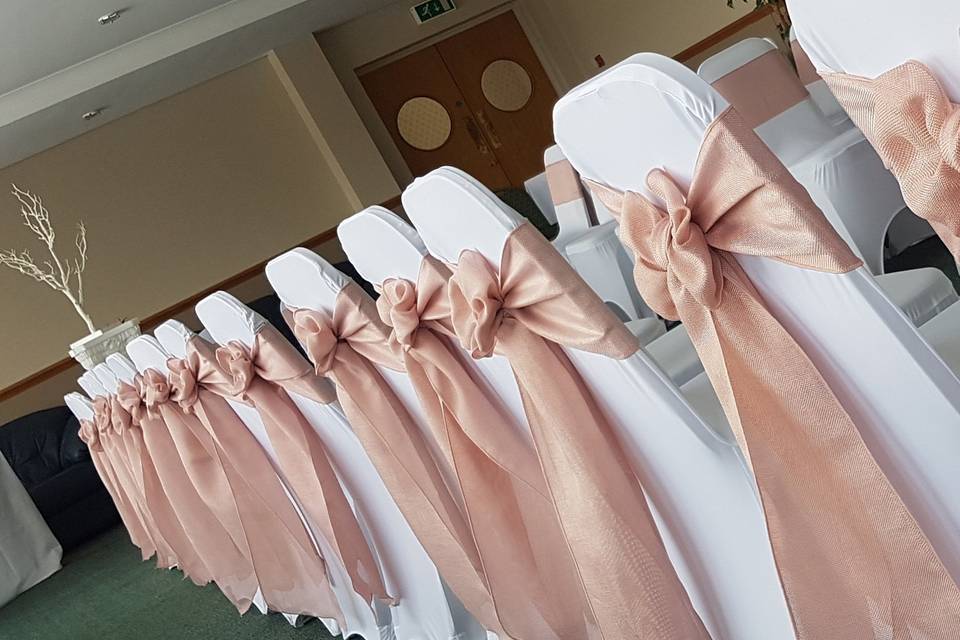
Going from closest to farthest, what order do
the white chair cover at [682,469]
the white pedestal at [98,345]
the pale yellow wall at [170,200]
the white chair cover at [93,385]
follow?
the white chair cover at [682,469]
the white chair cover at [93,385]
the white pedestal at [98,345]
the pale yellow wall at [170,200]

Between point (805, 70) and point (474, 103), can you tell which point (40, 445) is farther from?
point (805, 70)

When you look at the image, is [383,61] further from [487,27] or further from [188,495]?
[188,495]

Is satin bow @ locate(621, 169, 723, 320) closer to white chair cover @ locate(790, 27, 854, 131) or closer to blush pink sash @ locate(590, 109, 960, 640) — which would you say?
blush pink sash @ locate(590, 109, 960, 640)

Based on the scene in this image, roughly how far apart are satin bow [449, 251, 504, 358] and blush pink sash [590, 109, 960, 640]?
228mm

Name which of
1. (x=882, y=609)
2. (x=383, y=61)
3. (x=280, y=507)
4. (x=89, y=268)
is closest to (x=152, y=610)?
(x=280, y=507)

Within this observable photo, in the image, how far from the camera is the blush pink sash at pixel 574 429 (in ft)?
4.73

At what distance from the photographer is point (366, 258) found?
1798 millimetres

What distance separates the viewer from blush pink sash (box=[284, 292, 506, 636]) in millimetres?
1997

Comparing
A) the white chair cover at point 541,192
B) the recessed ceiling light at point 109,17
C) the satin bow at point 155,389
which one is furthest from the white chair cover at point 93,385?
the recessed ceiling light at point 109,17

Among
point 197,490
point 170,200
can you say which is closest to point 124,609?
point 197,490

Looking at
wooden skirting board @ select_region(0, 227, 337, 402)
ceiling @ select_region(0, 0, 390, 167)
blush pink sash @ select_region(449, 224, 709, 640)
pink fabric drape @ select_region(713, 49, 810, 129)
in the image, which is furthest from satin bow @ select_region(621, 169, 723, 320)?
wooden skirting board @ select_region(0, 227, 337, 402)

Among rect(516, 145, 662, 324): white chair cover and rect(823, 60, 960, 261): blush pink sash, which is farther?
rect(516, 145, 662, 324): white chair cover

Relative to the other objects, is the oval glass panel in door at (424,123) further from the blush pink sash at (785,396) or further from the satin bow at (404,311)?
the blush pink sash at (785,396)

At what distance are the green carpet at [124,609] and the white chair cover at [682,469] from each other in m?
1.63
